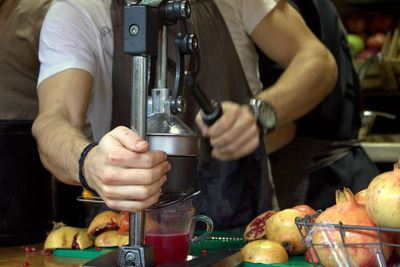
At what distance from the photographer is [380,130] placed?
3.12 m

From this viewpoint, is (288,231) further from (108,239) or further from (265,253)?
(108,239)

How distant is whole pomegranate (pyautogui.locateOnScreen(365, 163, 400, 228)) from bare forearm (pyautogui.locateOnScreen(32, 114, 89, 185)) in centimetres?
62

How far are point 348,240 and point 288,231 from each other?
246 millimetres

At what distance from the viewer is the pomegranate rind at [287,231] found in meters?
1.03

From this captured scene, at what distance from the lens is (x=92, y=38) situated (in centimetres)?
161

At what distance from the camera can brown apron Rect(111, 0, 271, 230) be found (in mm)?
1614

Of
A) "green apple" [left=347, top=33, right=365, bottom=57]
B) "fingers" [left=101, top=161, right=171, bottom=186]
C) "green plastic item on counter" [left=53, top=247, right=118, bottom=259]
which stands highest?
"green apple" [left=347, top=33, right=365, bottom=57]

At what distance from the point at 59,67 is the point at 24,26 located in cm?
42

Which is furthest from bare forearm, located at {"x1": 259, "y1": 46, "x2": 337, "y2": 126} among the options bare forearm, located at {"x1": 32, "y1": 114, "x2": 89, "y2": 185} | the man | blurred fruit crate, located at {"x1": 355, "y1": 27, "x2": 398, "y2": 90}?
blurred fruit crate, located at {"x1": 355, "y1": 27, "x2": 398, "y2": 90}

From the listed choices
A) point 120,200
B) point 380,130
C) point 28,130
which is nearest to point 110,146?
point 120,200

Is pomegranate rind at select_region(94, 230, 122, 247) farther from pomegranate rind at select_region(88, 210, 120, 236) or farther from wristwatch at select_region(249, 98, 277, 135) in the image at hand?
wristwatch at select_region(249, 98, 277, 135)

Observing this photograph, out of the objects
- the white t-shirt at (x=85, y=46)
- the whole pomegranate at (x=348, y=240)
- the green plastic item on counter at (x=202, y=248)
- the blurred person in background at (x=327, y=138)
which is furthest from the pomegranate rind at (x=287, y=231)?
the blurred person in background at (x=327, y=138)

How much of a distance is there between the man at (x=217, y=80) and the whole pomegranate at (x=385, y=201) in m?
0.51

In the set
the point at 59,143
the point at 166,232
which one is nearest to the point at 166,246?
the point at 166,232
